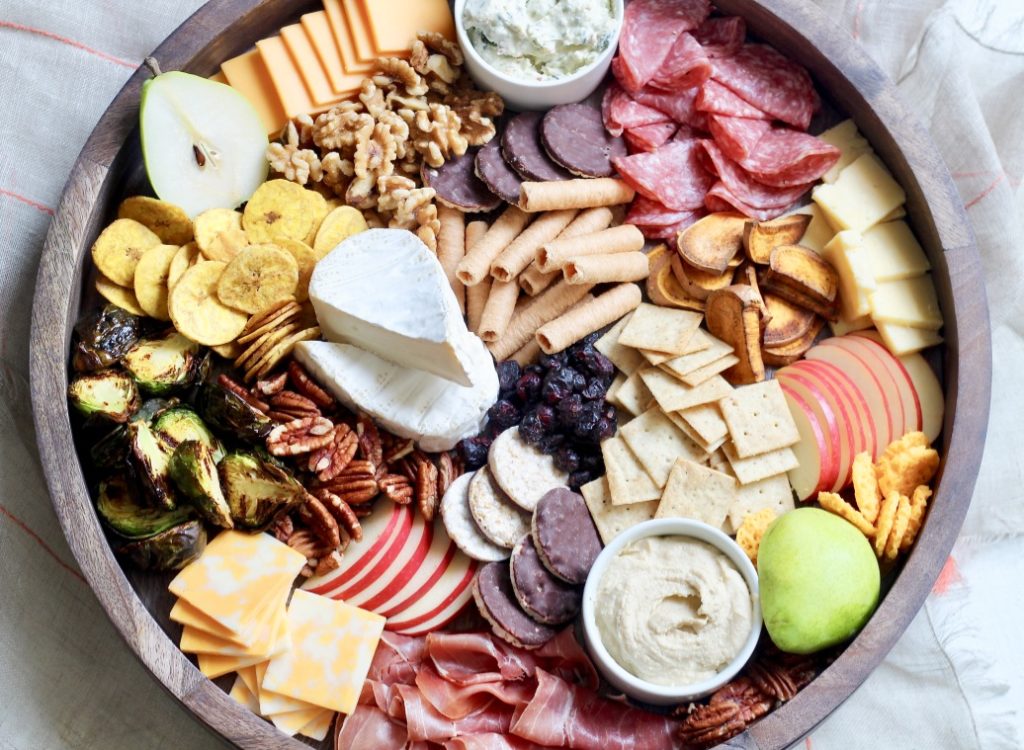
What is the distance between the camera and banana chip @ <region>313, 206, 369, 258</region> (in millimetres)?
1995

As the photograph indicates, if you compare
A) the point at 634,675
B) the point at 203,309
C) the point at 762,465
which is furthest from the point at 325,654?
the point at 762,465

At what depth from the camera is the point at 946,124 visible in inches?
86.4

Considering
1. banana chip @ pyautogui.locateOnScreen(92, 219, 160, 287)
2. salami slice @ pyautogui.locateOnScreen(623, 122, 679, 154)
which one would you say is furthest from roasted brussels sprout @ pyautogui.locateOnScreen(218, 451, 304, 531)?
salami slice @ pyautogui.locateOnScreen(623, 122, 679, 154)

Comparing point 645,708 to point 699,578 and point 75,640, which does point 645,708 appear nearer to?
point 699,578

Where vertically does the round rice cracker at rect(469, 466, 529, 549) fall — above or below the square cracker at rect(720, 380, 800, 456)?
below

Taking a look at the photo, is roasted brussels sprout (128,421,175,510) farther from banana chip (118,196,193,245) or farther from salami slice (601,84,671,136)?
salami slice (601,84,671,136)

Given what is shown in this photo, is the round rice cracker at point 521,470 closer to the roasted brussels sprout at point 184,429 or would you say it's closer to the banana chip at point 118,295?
the roasted brussels sprout at point 184,429

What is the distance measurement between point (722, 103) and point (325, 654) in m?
1.31

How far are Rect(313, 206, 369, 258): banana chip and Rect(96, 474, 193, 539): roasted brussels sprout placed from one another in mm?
559

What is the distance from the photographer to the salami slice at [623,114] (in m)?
2.08

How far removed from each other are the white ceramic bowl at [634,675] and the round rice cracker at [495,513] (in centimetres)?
18

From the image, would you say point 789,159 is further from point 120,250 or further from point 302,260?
point 120,250

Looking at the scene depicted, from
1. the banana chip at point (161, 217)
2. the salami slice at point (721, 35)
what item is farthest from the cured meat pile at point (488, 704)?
the salami slice at point (721, 35)

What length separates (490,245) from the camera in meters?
2.05
